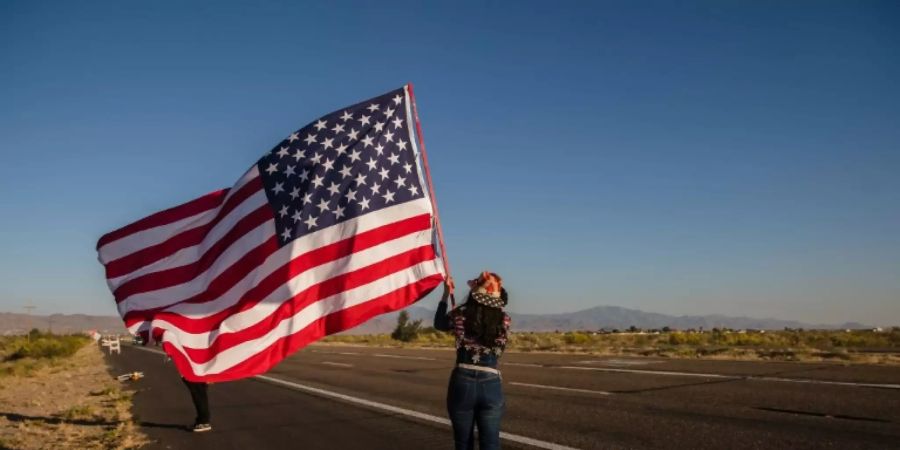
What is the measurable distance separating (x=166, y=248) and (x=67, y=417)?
23.2 feet

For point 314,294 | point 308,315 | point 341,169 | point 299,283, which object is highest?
point 341,169

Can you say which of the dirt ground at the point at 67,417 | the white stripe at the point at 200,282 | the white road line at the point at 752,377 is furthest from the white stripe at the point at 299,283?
the white road line at the point at 752,377

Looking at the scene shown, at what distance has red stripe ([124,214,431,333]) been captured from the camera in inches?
249

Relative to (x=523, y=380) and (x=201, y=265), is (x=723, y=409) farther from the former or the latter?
(x=201, y=265)

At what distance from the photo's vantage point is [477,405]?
191 inches

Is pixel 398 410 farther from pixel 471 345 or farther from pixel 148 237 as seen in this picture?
pixel 471 345

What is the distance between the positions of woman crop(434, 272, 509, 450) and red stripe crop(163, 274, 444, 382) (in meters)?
1.29

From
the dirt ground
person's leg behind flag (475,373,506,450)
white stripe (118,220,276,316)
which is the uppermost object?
white stripe (118,220,276,316)

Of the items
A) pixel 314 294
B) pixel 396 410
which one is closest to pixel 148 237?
pixel 314 294

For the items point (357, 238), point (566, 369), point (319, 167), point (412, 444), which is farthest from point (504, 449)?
point (566, 369)

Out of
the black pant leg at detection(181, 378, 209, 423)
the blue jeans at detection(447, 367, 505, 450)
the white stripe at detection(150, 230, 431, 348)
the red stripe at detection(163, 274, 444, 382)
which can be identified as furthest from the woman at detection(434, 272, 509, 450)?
the black pant leg at detection(181, 378, 209, 423)

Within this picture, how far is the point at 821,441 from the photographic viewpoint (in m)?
7.46

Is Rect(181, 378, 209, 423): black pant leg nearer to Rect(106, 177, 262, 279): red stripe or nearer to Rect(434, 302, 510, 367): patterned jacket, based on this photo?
Rect(106, 177, 262, 279): red stripe

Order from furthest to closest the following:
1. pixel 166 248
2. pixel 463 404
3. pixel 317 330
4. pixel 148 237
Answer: pixel 148 237 → pixel 166 248 → pixel 317 330 → pixel 463 404
